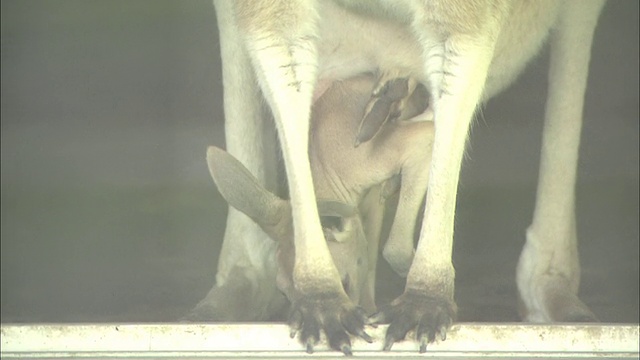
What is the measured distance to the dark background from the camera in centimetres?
539

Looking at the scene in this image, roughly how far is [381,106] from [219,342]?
0.92 m

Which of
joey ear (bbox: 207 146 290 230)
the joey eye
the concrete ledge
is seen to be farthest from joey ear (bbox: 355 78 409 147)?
the concrete ledge

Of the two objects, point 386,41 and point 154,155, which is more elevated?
point 154,155

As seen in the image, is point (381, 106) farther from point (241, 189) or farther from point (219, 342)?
point (219, 342)

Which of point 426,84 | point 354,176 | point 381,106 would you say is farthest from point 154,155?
point 426,84

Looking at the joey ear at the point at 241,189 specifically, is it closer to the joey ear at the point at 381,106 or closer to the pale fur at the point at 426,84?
the pale fur at the point at 426,84

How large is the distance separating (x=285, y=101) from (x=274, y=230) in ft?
1.38

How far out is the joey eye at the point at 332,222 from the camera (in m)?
3.92

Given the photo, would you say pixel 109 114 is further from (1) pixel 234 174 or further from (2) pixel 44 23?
(1) pixel 234 174

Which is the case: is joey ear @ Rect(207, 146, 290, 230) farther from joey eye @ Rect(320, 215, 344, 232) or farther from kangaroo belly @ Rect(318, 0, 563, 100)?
kangaroo belly @ Rect(318, 0, 563, 100)

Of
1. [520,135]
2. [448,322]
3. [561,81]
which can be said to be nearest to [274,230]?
[448,322]

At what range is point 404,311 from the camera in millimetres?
3412

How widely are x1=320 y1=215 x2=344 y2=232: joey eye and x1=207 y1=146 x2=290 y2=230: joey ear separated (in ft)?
0.63

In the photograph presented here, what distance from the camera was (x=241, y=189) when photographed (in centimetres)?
359
